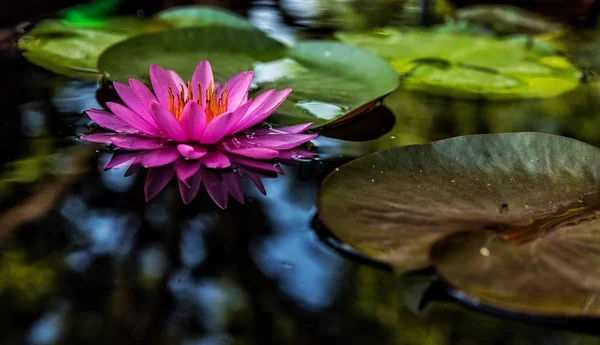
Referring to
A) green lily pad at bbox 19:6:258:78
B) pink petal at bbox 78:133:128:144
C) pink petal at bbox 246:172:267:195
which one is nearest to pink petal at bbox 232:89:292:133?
pink petal at bbox 246:172:267:195

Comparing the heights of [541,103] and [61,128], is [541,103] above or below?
below

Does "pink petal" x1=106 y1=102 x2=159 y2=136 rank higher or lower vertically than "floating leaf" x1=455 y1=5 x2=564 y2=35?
higher

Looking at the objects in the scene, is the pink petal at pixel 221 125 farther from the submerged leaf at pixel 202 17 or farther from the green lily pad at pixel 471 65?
the submerged leaf at pixel 202 17

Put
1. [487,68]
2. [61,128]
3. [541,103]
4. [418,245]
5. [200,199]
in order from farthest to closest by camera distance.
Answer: [487,68] < [541,103] < [61,128] < [200,199] < [418,245]

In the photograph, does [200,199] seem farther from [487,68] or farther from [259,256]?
[487,68]

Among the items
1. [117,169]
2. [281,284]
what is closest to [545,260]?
[281,284]

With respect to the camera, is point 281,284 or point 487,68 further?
point 487,68

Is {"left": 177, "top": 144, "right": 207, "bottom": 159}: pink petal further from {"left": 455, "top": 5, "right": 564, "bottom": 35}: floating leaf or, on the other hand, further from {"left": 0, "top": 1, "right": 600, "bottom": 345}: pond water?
{"left": 455, "top": 5, "right": 564, "bottom": 35}: floating leaf
